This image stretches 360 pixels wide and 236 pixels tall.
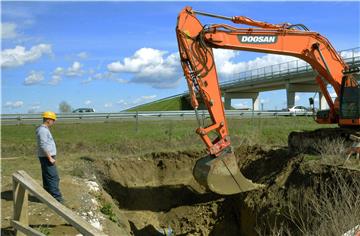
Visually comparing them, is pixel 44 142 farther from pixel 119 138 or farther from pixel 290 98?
pixel 290 98

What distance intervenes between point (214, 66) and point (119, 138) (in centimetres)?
862

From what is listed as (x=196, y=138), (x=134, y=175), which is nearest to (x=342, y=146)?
(x=134, y=175)

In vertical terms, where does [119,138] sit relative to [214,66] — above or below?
below

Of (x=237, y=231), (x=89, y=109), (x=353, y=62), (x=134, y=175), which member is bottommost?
(x=237, y=231)

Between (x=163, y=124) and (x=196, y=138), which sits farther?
(x=163, y=124)

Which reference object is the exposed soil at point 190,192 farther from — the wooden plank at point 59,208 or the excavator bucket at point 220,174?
the wooden plank at point 59,208

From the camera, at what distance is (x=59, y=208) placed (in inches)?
217

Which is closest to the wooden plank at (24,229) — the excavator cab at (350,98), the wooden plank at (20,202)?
the wooden plank at (20,202)

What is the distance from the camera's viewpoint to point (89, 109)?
41219mm

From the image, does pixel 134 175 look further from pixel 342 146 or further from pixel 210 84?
pixel 342 146

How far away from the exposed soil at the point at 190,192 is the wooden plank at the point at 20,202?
156 inches

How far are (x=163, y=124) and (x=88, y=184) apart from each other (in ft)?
39.2

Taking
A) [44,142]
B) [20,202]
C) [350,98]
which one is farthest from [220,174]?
[350,98]

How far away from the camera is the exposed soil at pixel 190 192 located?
1205cm
